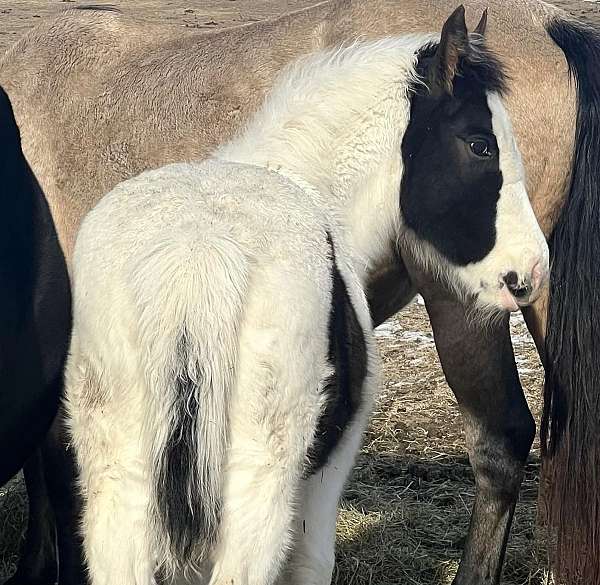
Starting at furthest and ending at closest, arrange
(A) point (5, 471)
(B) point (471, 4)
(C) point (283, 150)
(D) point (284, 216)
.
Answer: (B) point (471, 4) < (C) point (283, 150) < (A) point (5, 471) < (D) point (284, 216)

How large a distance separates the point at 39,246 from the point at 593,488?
2.01 m

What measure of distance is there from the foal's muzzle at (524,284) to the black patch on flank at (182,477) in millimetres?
1289

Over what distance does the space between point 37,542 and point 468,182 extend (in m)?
2.06

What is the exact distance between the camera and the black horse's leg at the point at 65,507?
2.45m

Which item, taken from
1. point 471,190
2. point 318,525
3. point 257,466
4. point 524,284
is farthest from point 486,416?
point 257,466

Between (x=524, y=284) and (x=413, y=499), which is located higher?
(x=524, y=284)

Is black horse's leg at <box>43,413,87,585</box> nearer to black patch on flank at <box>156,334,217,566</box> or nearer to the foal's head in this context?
black patch on flank at <box>156,334,217,566</box>

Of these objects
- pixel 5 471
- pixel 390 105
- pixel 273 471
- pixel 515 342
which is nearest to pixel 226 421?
pixel 273 471

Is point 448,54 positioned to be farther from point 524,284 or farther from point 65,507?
point 65,507

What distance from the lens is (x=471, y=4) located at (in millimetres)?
3861

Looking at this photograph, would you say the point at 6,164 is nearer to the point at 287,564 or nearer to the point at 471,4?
the point at 287,564

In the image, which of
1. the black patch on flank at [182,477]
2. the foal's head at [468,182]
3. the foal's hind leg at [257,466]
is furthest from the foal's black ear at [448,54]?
the black patch on flank at [182,477]

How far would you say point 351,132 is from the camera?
10.0ft

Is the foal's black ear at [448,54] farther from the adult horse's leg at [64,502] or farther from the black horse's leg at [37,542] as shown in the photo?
the black horse's leg at [37,542]
